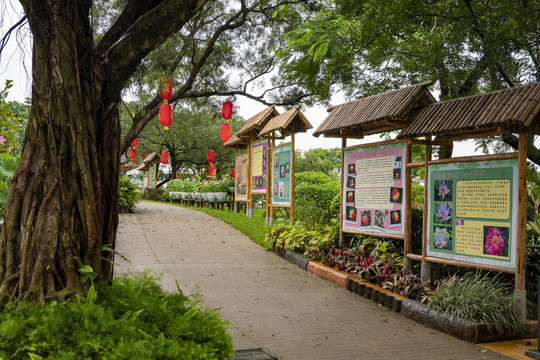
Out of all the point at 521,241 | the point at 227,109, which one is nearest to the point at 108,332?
the point at 521,241

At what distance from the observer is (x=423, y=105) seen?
7359mm

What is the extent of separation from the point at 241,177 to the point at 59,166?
45.0 ft

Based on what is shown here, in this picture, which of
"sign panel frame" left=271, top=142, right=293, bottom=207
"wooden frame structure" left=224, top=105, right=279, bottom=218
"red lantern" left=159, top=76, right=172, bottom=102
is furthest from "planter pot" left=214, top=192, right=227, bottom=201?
"red lantern" left=159, top=76, right=172, bottom=102

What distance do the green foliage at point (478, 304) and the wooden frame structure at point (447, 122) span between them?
0.68 feet

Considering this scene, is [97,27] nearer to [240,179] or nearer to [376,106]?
[240,179]

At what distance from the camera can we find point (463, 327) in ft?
17.1

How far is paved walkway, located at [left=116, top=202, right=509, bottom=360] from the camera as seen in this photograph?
470 cm

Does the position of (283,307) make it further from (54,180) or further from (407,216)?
(54,180)

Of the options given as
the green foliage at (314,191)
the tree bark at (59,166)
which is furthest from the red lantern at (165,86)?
the tree bark at (59,166)

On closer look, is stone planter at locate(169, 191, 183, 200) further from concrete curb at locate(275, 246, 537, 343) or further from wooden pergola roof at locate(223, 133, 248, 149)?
concrete curb at locate(275, 246, 537, 343)

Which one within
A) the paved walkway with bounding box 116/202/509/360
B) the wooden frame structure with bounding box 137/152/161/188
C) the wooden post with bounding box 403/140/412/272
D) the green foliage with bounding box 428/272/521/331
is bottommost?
the paved walkway with bounding box 116/202/509/360

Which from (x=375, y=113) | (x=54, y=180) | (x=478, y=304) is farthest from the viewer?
(x=375, y=113)

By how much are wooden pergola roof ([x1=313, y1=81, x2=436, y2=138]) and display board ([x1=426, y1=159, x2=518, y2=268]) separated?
1059mm

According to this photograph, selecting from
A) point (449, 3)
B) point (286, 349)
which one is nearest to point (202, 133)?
point (449, 3)
